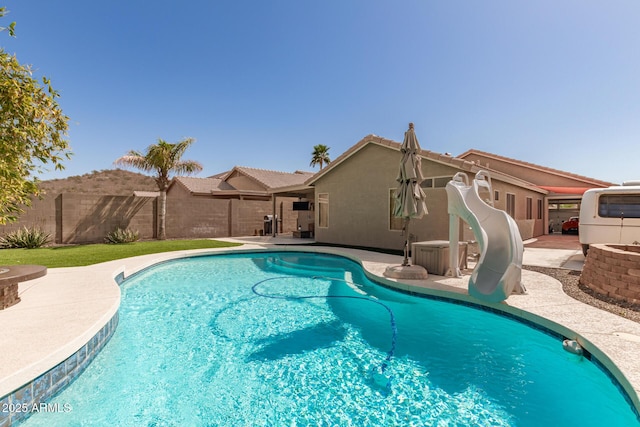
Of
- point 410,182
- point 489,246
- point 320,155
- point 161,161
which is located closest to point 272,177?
point 161,161

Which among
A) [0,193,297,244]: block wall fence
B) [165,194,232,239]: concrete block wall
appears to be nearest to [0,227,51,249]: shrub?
[0,193,297,244]: block wall fence

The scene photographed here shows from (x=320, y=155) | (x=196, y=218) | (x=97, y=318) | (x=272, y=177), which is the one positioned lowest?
(x=97, y=318)

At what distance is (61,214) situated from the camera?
15266 millimetres

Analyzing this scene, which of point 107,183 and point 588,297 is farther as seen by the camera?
point 107,183

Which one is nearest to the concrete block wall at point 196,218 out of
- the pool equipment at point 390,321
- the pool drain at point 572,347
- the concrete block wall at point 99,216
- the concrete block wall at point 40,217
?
the concrete block wall at point 99,216

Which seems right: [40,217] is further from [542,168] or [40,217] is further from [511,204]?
[542,168]

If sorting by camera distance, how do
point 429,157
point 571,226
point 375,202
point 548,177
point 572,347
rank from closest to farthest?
point 572,347
point 429,157
point 375,202
point 571,226
point 548,177

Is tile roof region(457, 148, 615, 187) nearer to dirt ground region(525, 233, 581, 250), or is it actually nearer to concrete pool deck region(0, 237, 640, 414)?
dirt ground region(525, 233, 581, 250)

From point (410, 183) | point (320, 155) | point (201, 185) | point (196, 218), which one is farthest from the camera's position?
point (320, 155)

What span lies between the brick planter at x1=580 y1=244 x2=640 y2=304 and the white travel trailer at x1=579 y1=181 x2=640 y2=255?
4.27 m

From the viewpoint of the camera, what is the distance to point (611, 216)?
988cm

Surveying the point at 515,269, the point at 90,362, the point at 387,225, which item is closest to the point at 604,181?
the point at 387,225

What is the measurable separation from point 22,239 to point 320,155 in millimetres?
31310

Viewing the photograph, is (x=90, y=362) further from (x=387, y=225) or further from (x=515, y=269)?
(x=387, y=225)
